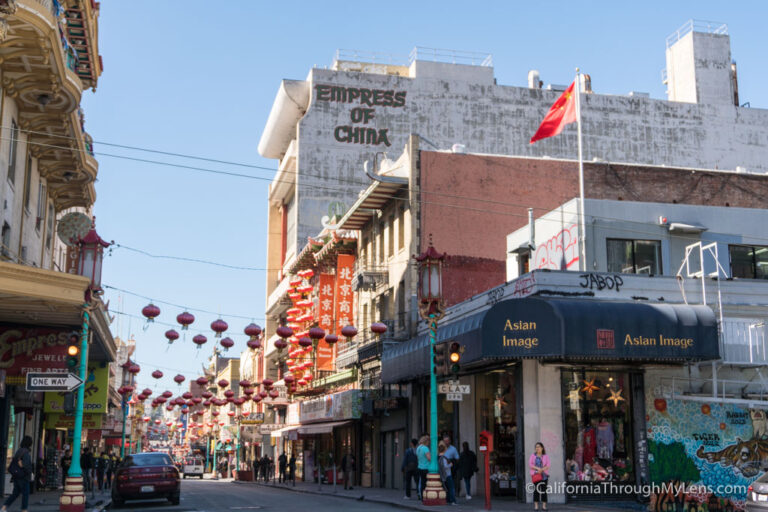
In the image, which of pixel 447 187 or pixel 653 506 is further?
pixel 447 187

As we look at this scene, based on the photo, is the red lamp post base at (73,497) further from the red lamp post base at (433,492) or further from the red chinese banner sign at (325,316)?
the red chinese banner sign at (325,316)

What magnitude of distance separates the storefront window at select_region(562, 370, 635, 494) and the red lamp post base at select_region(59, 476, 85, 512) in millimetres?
13184

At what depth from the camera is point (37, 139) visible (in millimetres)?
25688

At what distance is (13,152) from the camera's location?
23.9 m

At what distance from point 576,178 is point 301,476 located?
28.3 meters

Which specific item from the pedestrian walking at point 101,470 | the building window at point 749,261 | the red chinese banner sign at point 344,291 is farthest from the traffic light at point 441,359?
the pedestrian walking at point 101,470

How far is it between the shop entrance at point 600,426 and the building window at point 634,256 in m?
5.33

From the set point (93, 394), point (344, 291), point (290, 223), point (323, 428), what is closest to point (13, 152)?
point (93, 394)

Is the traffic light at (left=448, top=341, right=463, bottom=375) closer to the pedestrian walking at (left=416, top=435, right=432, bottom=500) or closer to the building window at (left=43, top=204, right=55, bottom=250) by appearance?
the pedestrian walking at (left=416, top=435, right=432, bottom=500)

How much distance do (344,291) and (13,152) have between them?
22230 millimetres

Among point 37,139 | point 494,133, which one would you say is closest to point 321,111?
point 494,133

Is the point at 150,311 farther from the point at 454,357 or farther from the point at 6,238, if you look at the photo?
the point at 454,357

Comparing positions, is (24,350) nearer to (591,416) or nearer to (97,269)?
(97,269)

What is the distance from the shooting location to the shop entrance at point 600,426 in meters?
24.7
